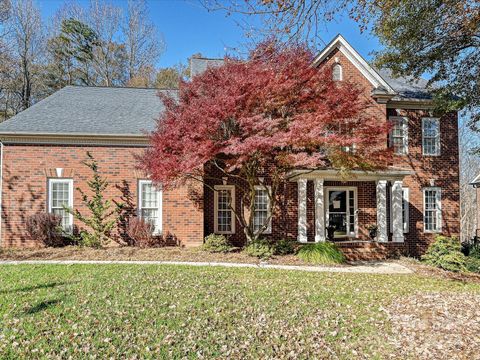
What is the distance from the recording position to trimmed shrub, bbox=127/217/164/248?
1070 centimetres

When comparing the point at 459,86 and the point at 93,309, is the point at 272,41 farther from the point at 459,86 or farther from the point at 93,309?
the point at 459,86

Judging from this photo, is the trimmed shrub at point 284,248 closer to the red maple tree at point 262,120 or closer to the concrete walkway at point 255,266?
the concrete walkway at point 255,266

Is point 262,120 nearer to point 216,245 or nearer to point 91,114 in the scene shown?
point 216,245

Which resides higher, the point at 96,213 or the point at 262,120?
the point at 262,120

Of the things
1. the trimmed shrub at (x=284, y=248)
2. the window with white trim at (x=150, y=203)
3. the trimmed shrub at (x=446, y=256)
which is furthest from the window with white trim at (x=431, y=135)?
the window with white trim at (x=150, y=203)

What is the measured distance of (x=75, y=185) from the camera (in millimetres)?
11289

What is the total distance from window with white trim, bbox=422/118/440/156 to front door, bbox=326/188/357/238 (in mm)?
4054

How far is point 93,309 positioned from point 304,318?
134 inches

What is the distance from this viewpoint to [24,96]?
24109mm

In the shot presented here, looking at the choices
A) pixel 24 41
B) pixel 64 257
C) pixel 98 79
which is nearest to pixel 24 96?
pixel 24 41

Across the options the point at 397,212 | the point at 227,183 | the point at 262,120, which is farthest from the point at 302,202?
the point at 262,120

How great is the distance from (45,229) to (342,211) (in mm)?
11069

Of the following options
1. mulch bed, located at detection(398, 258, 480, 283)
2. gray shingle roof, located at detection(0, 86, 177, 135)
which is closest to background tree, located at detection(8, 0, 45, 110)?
gray shingle roof, located at detection(0, 86, 177, 135)

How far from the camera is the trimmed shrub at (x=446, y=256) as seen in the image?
10227mm
